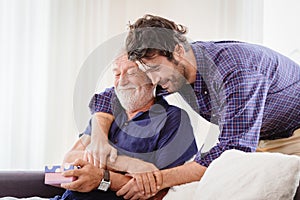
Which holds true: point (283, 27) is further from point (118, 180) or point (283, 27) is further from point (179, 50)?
point (118, 180)

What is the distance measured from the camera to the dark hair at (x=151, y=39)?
1.56 m

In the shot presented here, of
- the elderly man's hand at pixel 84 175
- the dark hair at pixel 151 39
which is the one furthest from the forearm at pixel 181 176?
the dark hair at pixel 151 39

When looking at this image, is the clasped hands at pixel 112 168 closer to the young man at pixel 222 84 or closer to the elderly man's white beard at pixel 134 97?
the young man at pixel 222 84

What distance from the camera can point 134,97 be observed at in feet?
5.59

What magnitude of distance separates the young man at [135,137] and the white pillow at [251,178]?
258 millimetres

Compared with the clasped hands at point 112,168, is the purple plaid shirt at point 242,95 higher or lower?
higher

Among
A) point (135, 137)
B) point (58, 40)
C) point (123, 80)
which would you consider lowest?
point (135, 137)

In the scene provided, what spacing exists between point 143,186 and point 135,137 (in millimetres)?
223

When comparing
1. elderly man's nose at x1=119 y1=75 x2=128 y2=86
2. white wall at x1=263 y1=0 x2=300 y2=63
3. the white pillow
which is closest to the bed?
the white pillow

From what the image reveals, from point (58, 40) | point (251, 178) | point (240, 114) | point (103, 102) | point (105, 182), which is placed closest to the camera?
point (251, 178)

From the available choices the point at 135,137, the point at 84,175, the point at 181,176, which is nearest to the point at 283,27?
the point at 135,137

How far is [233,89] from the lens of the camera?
1.57 m

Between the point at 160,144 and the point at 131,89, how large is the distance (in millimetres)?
210

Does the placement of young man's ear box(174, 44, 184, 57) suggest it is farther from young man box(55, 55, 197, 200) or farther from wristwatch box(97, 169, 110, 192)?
wristwatch box(97, 169, 110, 192)
